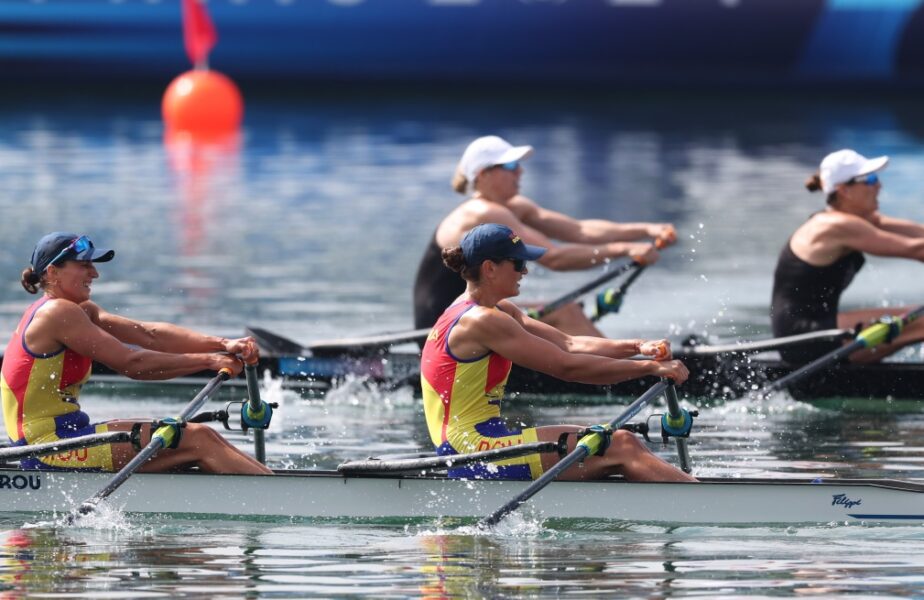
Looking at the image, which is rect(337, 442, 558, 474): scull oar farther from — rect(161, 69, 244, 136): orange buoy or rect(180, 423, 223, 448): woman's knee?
rect(161, 69, 244, 136): orange buoy

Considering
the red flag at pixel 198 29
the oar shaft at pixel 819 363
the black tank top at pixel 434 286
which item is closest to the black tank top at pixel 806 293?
the oar shaft at pixel 819 363

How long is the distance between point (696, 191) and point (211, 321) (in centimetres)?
1271

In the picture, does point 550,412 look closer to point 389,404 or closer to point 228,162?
point 389,404

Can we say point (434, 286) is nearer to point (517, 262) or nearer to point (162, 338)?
point (162, 338)

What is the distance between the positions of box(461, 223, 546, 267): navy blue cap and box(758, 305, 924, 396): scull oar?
15.9 feet

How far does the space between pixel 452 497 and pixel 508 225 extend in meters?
4.46

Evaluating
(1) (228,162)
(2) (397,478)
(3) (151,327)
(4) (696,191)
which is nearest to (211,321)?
(3) (151,327)

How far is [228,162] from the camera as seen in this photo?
3419cm

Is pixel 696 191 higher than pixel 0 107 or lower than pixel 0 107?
lower

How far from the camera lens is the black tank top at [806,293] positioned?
1470 cm

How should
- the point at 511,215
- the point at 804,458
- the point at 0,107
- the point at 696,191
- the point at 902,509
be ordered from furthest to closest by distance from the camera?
the point at 0,107
the point at 696,191
the point at 511,215
the point at 804,458
the point at 902,509

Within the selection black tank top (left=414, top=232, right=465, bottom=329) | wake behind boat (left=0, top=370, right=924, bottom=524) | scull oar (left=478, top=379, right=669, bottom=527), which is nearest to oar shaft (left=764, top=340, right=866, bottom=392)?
black tank top (left=414, top=232, right=465, bottom=329)

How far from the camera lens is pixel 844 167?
A: 14320 mm

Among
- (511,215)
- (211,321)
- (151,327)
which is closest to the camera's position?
(151,327)
